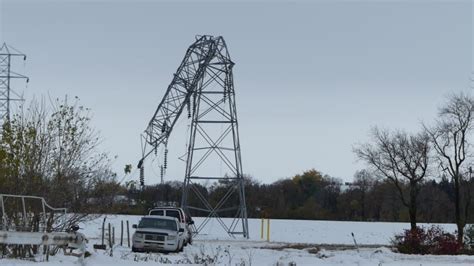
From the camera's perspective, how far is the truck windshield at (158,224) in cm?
2741

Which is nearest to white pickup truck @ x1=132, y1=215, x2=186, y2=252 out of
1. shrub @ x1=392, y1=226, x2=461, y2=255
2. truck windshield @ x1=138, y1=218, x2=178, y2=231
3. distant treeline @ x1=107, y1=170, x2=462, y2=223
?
truck windshield @ x1=138, y1=218, x2=178, y2=231

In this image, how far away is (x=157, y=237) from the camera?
1049 inches

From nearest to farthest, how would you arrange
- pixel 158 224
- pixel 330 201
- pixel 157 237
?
pixel 157 237
pixel 158 224
pixel 330 201

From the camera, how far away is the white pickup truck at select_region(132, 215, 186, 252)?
2633cm

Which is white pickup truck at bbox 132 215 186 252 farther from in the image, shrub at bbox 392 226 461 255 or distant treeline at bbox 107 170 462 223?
distant treeline at bbox 107 170 462 223

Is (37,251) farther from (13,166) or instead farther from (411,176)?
(411,176)

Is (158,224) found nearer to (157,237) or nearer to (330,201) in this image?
(157,237)

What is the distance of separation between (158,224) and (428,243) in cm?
1133

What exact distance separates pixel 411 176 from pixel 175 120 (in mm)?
14611

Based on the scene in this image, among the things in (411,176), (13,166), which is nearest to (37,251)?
(13,166)

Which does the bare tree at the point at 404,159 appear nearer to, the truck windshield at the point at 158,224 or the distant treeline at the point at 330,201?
the truck windshield at the point at 158,224

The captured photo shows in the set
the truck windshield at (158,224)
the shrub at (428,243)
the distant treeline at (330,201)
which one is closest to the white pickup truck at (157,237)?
the truck windshield at (158,224)

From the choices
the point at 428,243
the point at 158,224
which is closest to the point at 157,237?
the point at 158,224

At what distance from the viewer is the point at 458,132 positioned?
36.2 meters
